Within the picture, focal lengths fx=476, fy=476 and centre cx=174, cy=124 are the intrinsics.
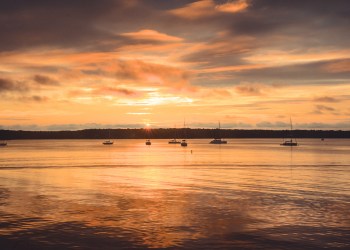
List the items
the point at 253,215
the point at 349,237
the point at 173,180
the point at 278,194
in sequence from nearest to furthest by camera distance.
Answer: the point at 349,237
the point at 253,215
the point at 278,194
the point at 173,180

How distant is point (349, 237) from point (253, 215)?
8351 millimetres

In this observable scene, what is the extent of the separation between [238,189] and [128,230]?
23.2 metres

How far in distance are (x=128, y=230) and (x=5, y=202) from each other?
52.8 feet

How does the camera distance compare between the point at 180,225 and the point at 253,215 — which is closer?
the point at 180,225

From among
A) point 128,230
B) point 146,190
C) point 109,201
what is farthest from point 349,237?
point 146,190

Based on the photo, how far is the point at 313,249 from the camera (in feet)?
79.9

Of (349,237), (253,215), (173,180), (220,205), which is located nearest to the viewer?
(349,237)

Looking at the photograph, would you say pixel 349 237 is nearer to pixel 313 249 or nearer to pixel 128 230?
pixel 313 249

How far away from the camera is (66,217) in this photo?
3316cm

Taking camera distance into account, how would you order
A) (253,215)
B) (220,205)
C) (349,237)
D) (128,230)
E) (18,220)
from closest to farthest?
(349,237)
(128,230)
(18,220)
(253,215)
(220,205)

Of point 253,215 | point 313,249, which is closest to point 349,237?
point 313,249

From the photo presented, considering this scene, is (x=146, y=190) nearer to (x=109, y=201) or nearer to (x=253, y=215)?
(x=109, y=201)

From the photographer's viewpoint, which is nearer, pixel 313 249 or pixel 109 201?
pixel 313 249

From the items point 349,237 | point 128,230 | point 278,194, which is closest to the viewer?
point 349,237
